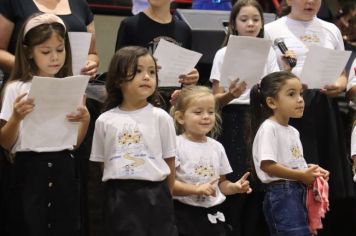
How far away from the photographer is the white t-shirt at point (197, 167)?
311 centimetres

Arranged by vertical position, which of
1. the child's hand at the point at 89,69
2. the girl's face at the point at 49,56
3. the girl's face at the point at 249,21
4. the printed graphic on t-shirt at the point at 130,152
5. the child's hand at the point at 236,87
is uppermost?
the girl's face at the point at 249,21

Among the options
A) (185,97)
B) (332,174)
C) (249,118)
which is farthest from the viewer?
(332,174)

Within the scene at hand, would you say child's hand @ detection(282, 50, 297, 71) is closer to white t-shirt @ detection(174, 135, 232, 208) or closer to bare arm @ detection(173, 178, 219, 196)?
white t-shirt @ detection(174, 135, 232, 208)

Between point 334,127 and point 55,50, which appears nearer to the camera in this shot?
point 55,50

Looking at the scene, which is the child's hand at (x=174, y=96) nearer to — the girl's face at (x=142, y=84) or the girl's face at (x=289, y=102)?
the girl's face at (x=142, y=84)

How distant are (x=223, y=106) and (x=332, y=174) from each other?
69cm

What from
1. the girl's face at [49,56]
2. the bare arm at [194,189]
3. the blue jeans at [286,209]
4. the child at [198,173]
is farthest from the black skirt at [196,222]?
the girl's face at [49,56]

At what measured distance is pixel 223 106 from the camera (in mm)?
3623

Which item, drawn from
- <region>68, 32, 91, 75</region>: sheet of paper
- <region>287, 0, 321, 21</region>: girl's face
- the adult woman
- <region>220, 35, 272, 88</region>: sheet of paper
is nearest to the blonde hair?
<region>220, 35, 272, 88</region>: sheet of paper

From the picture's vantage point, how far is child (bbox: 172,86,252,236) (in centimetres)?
308

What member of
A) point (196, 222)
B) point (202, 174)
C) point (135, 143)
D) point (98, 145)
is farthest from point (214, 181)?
point (98, 145)

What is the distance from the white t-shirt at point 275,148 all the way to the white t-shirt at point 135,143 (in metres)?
0.51

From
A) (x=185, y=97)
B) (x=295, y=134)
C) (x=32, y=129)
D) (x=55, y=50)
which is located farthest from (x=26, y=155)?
(x=295, y=134)

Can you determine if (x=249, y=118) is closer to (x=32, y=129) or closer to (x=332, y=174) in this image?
(x=332, y=174)
